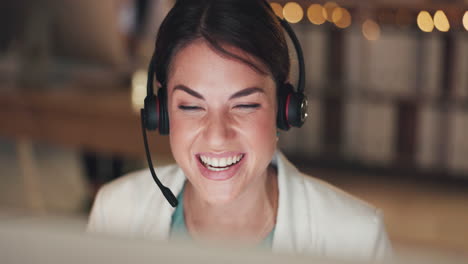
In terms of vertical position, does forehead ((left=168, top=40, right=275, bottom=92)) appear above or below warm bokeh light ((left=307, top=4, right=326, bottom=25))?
below

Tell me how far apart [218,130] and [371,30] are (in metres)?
3.25

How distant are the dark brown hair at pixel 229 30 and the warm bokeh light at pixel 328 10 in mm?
3004

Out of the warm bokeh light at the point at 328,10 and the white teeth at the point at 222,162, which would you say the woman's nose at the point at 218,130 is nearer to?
the white teeth at the point at 222,162

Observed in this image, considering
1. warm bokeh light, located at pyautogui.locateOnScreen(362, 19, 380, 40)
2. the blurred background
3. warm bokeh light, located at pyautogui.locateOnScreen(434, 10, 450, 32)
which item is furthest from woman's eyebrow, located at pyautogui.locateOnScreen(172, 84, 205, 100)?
warm bokeh light, located at pyautogui.locateOnScreen(362, 19, 380, 40)

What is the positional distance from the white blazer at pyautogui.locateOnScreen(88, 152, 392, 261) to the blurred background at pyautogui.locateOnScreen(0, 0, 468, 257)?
42.1 inches

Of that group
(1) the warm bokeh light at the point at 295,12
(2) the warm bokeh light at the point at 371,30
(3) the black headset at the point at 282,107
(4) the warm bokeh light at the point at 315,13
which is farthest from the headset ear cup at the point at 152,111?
(2) the warm bokeh light at the point at 371,30

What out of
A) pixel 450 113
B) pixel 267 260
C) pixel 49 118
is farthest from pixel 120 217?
pixel 450 113

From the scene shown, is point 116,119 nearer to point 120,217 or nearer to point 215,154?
point 120,217

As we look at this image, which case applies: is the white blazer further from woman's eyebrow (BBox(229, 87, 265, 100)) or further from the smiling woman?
woman's eyebrow (BBox(229, 87, 265, 100))

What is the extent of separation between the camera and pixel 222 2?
3.13ft

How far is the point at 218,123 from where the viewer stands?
89cm

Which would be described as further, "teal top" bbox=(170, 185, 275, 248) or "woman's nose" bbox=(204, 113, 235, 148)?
"teal top" bbox=(170, 185, 275, 248)

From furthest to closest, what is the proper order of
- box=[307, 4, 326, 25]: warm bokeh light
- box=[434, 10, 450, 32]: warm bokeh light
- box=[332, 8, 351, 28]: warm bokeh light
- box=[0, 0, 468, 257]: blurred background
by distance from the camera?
box=[332, 8, 351, 28]: warm bokeh light
box=[307, 4, 326, 25]: warm bokeh light
box=[0, 0, 468, 257]: blurred background
box=[434, 10, 450, 32]: warm bokeh light

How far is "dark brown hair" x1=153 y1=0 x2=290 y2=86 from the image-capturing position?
0.94m
